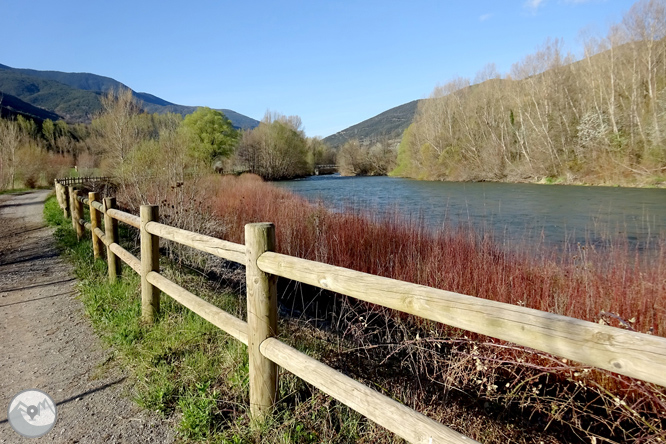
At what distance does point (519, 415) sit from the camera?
356cm

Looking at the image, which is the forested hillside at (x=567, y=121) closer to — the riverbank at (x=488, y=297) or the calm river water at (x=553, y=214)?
the calm river water at (x=553, y=214)

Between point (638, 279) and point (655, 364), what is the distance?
461 cm

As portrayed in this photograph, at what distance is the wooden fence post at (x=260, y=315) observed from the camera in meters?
2.38

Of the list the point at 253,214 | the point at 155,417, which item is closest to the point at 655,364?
the point at 155,417

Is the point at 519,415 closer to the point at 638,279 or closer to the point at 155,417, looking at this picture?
the point at 638,279

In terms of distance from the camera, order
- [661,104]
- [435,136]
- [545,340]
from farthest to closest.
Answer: [435,136]
[661,104]
[545,340]

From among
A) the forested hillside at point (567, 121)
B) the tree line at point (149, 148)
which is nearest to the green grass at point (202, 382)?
the tree line at point (149, 148)

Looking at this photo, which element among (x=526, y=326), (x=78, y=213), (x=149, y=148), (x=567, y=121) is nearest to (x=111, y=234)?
(x=78, y=213)

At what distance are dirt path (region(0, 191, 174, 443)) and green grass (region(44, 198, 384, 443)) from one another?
0.43 ft

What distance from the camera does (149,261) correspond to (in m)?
3.87

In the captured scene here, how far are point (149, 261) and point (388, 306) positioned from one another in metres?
2.94

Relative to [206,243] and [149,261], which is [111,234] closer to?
[149,261]

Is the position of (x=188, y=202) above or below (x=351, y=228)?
above

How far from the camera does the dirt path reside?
8.36 feet
